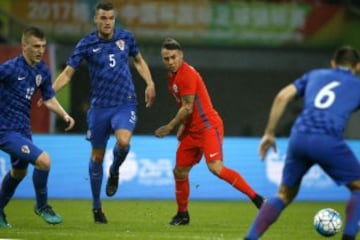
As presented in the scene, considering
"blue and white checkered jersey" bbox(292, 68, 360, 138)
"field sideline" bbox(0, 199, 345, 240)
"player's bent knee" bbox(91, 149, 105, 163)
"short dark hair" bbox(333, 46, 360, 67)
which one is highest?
"short dark hair" bbox(333, 46, 360, 67)

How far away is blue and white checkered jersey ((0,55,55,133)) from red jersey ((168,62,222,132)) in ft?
5.54

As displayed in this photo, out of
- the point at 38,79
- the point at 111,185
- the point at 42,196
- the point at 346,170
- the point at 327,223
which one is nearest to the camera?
the point at 346,170

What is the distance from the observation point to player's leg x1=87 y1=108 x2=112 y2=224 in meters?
11.1

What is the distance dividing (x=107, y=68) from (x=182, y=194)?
178 centimetres

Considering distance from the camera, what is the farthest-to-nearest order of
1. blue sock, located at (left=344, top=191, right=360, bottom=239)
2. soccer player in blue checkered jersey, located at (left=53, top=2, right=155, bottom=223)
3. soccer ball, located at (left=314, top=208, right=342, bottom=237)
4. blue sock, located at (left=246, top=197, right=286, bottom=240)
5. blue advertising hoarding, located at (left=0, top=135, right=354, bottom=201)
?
blue advertising hoarding, located at (left=0, top=135, right=354, bottom=201) < soccer player in blue checkered jersey, located at (left=53, top=2, right=155, bottom=223) < soccer ball, located at (left=314, top=208, right=342, bottom=237) < blue sock, located at (left=344, top=191, right=360, bottom=239) < blue sock, located at (left=246, top=197, right=286, bottom=240)

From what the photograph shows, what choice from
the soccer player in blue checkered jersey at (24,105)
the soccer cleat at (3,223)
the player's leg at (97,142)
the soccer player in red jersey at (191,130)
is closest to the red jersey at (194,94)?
the soccer player in red jersey at (191,130)

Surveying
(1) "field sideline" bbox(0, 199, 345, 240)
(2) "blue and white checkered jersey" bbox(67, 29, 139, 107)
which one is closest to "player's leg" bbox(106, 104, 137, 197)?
(2) "blue and white checkered jersey" bbox(67, 29, 139, 107)

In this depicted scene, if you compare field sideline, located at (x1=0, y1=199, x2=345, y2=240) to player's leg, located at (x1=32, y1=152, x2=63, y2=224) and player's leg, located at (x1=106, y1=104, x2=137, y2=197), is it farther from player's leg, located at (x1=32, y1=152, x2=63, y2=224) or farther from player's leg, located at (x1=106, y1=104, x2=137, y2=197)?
player's leg, located at (x1=106, y1=104, x2=137, y2=197)

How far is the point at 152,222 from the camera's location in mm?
11656

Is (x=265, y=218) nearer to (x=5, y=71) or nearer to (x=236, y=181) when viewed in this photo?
(x=236, y=181)

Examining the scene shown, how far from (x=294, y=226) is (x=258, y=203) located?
692 mm

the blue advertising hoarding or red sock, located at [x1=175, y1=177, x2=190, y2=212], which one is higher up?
red sock, located at [x1=175, y1=177, x2=190, y2=212]

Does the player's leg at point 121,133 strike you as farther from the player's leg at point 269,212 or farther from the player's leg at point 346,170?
the player's leg at point 346,170

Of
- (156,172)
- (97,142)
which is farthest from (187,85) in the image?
(156,172)
